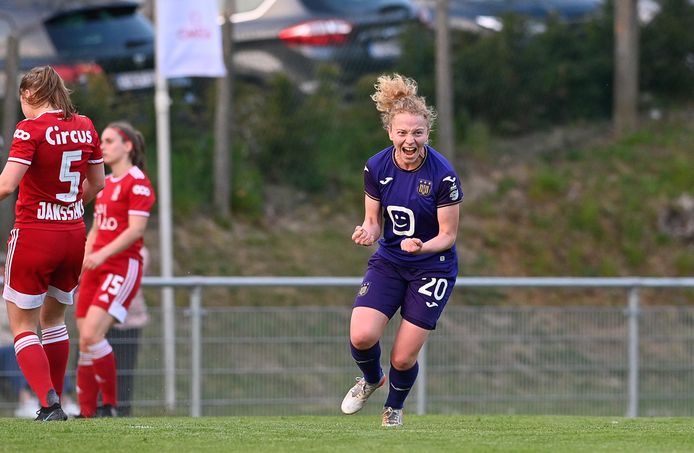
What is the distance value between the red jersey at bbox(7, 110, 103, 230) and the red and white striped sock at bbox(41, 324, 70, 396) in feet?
2.75

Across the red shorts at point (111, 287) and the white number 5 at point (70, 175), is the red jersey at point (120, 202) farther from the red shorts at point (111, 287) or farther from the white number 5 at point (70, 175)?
the white number 5 at point (70, 175)

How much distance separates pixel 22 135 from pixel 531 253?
37.0ft

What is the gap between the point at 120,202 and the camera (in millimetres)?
9500

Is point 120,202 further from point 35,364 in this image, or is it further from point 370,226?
point 370,226

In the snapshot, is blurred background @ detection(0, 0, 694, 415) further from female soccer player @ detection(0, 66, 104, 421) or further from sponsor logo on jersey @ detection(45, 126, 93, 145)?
sponsor logo on jersey @ detection(45, 126, 93, 145)

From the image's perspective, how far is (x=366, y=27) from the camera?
18406mm

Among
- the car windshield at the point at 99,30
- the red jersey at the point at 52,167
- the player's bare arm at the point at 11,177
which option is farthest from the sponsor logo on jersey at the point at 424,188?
the car windshield at the point at 99,30

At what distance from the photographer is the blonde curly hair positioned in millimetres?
7578

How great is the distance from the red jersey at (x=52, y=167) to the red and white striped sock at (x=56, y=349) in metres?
0.84

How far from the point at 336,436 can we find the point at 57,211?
7.00ft

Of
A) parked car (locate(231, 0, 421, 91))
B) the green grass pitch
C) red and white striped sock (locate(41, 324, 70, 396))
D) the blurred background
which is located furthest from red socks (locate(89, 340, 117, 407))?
parked car (locate(231, 0, 421, 91))

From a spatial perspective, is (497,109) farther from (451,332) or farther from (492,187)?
(451,332)

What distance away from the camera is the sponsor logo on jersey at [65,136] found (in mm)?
7547

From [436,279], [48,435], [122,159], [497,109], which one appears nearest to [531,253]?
[497,109]
